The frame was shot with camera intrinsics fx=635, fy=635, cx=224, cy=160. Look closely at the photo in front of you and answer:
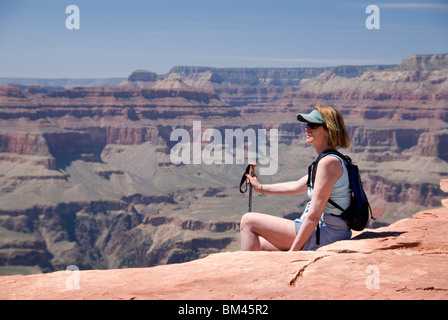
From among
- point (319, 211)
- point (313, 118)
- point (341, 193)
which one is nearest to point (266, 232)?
point (319, 211)

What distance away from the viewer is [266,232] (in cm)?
991

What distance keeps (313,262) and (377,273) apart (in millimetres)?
981

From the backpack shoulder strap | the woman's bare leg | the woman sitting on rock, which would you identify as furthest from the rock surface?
the backpack shoulder strap

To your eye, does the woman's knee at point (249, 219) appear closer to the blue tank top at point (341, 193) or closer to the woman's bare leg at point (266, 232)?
the woman's bare leg at point (266, 232)

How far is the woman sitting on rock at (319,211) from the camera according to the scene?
9.17m

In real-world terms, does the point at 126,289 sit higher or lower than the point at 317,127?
lower

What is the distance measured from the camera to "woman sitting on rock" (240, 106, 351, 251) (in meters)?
9.17

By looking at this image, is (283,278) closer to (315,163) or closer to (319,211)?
(319,211)

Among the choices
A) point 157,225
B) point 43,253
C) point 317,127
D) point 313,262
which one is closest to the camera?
point 313,262

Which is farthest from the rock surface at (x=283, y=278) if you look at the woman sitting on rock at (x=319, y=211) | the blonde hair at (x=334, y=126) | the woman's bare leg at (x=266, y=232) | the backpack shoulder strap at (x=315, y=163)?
the blonde hair at (x=334, y=126)
